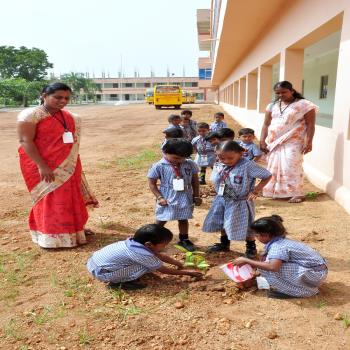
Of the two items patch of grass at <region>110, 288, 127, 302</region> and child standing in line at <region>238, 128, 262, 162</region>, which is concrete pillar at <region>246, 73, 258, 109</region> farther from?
patch of grass at <region>110, 288, 127, 302</region>

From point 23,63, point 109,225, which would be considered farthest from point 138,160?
point 23,63

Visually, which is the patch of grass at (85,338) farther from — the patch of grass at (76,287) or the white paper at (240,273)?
the white paper at (240,273)

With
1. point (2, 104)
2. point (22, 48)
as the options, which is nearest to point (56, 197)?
point (2, 104)

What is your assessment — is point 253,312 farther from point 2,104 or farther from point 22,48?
point 22,48

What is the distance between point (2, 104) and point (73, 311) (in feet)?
157

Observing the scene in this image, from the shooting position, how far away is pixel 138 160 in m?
8.91

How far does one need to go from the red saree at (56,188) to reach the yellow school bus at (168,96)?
2837 centimetres

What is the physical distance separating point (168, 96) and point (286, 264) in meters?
29.8

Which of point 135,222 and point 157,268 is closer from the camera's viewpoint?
point 157,268

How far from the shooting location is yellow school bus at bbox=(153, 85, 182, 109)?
3158 centimetres

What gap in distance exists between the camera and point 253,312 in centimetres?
255

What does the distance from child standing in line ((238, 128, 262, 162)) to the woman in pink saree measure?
320mm

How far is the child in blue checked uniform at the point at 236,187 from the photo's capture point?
3184 mm

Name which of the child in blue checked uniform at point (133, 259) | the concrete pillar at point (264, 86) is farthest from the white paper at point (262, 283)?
the concrete pillar at point (264, 86)
